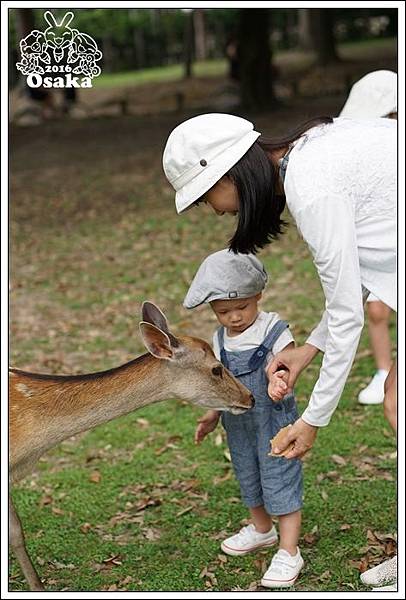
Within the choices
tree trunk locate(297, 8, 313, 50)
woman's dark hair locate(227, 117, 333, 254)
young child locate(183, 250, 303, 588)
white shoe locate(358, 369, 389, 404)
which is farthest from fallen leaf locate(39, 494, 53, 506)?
tree trunk locate(297, 8, 313, 50)

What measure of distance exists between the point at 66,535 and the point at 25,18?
2967 mm

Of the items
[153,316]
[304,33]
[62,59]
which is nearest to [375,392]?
[153,316]

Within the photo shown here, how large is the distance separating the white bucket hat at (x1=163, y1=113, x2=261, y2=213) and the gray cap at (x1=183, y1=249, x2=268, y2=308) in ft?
1.91

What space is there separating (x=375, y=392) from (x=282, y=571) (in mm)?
2225

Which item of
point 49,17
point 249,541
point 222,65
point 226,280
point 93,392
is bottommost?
point 222,65

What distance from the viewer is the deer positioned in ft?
11.8

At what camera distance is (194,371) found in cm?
381

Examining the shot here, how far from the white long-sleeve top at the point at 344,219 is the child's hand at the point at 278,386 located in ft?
1.05

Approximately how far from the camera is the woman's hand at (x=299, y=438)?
3.42 metres

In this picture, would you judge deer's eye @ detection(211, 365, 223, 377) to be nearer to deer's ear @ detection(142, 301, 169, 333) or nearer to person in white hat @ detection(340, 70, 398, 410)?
deer's ear @ detection(142, 301, 169, 333)

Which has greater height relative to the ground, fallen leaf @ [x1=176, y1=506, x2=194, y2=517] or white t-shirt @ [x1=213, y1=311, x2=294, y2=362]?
white t-shirt @ [x1=213, y1=311, x2=294, y2=362]

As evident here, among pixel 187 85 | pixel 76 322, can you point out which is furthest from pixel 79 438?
pixel 187 85

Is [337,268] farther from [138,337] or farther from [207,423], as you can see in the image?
[138,337]

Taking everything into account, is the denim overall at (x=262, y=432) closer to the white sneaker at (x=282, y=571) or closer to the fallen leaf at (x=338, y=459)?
the white sneaker at (x=282, y=571)
